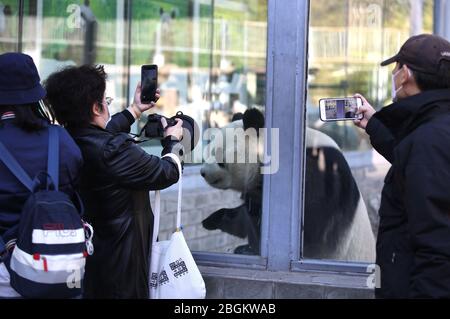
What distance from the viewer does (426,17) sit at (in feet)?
24.2

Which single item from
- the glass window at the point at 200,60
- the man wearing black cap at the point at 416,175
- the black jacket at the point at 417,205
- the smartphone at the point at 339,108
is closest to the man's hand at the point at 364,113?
the smartphone at the point at 339,108

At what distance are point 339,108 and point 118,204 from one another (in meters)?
1.03

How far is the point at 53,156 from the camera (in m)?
2.73

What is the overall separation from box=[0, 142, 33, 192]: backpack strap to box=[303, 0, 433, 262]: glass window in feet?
6.19

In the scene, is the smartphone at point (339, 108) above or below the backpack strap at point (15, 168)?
above

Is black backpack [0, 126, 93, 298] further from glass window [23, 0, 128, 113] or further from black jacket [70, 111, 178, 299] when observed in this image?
glass window [23, 0, 128, 113]

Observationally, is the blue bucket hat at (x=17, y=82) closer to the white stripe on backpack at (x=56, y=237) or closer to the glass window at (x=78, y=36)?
the white stripe on backpack at (x=56, y=237)

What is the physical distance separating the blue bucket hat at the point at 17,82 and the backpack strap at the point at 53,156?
0.50 feet

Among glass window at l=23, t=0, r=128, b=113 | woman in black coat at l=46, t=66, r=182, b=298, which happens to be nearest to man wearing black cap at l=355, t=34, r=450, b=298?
woman in black coat at l=46, t=66, r=182, b=298

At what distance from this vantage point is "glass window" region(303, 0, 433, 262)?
4.35 m

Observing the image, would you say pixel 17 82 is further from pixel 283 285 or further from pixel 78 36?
pixel 78 36

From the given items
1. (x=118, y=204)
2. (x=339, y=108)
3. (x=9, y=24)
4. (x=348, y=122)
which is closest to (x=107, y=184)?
(x=118, y=204)

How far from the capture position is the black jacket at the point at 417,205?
2.28 m
